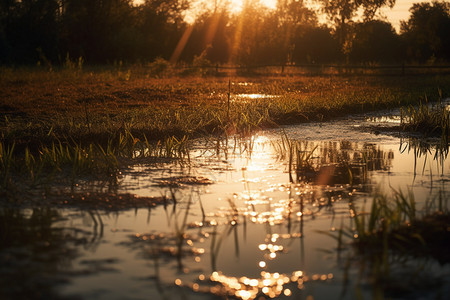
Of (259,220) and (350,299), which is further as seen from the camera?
(259,220)

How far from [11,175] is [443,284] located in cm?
367

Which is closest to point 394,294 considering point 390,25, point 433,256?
point 433,256

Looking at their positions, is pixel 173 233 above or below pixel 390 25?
below

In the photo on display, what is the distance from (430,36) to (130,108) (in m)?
38.1

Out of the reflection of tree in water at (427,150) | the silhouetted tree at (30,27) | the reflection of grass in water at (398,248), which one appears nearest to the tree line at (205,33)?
the silhouetted tree at (30,27)

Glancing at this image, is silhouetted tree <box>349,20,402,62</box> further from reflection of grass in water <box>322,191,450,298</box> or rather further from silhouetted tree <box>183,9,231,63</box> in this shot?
reflection of grass in water <box>322,191,450,298</box>

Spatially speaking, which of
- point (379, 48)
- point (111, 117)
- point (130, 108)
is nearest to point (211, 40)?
point (379, 48)

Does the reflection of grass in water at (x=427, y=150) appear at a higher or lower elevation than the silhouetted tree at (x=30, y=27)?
lower

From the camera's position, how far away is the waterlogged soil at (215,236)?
2607 millimetres

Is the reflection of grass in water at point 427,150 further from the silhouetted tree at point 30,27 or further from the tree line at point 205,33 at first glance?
the silhouetted tree at point 30,27

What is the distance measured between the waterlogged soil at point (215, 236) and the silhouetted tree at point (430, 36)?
40670mm

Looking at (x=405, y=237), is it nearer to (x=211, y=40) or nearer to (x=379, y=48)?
(x=211, y=40)

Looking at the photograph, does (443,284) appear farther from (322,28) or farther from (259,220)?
(322,28)

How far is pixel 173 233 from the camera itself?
341 centimetres
